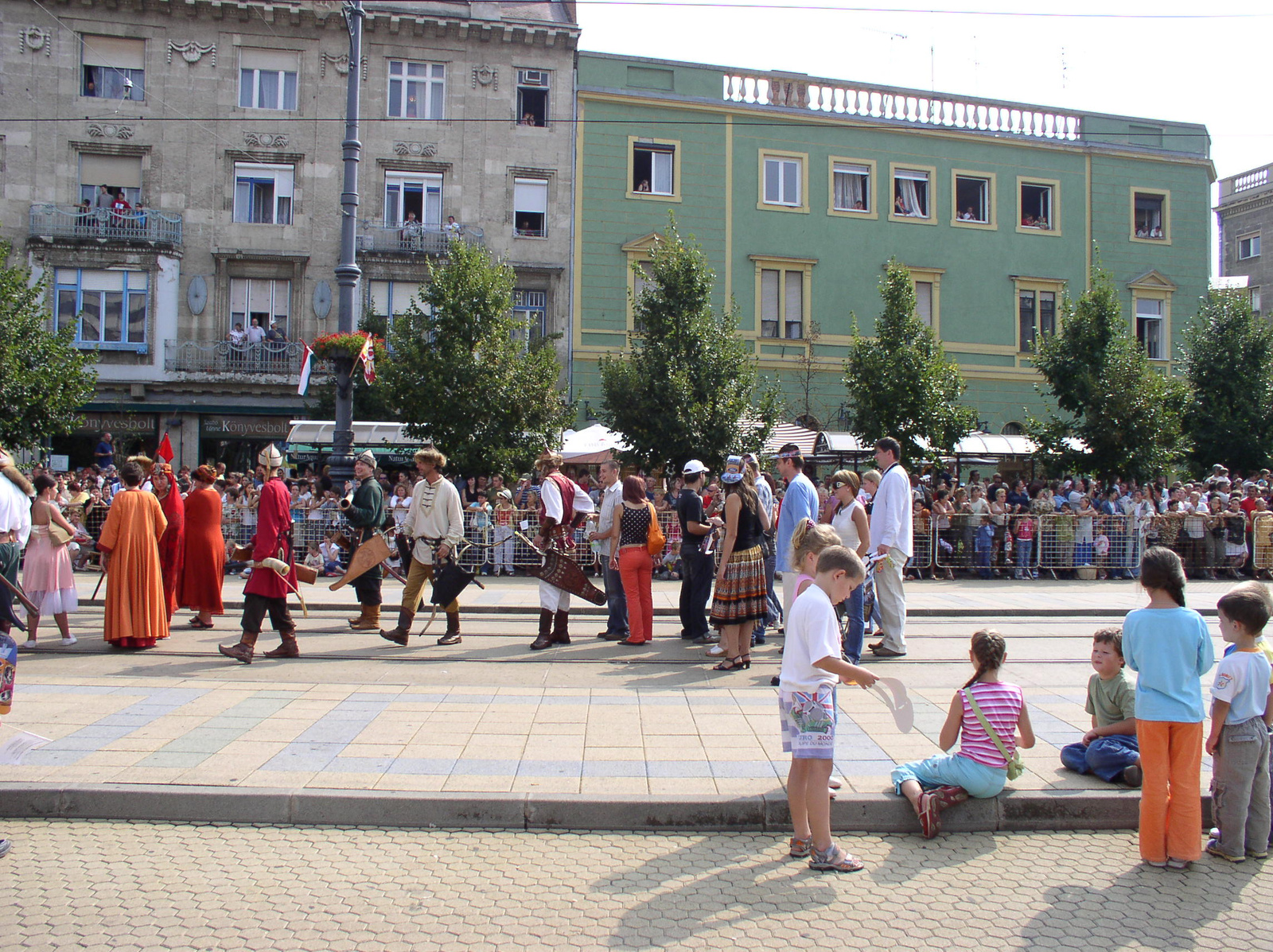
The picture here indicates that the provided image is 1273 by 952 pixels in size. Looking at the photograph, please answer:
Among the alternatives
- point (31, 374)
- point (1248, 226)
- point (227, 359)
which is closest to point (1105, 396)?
point (31, 374)

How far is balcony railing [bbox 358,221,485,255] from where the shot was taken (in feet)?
91.5

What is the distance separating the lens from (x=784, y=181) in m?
28.7

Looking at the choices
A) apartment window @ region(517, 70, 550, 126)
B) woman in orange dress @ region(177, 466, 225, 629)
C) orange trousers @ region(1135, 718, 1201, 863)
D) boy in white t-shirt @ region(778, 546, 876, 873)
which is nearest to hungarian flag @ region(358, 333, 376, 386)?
woman in orange dress @ region(177, 466, 225, 629)

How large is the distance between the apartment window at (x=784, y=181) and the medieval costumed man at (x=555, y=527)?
21.2 meters

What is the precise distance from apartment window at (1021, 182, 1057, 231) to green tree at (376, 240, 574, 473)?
60.0 feet

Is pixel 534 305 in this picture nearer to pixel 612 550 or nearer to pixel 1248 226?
pixel 612 550

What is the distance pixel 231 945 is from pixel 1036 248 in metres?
31.7

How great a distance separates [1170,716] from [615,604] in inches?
240

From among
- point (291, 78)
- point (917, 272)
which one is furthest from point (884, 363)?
point (291, 78)

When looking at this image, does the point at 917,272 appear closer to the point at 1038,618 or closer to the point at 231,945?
the point at 1038,618

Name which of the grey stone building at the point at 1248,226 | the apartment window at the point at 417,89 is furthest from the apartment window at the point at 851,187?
the grey stone building at the point at 1248,226

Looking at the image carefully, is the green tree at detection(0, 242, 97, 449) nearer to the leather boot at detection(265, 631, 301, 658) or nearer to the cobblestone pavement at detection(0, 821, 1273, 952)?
the leather boot at detection(265, 631, 301, 658)

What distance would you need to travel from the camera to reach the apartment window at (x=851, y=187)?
28.9m

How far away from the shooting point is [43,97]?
27312 mm
